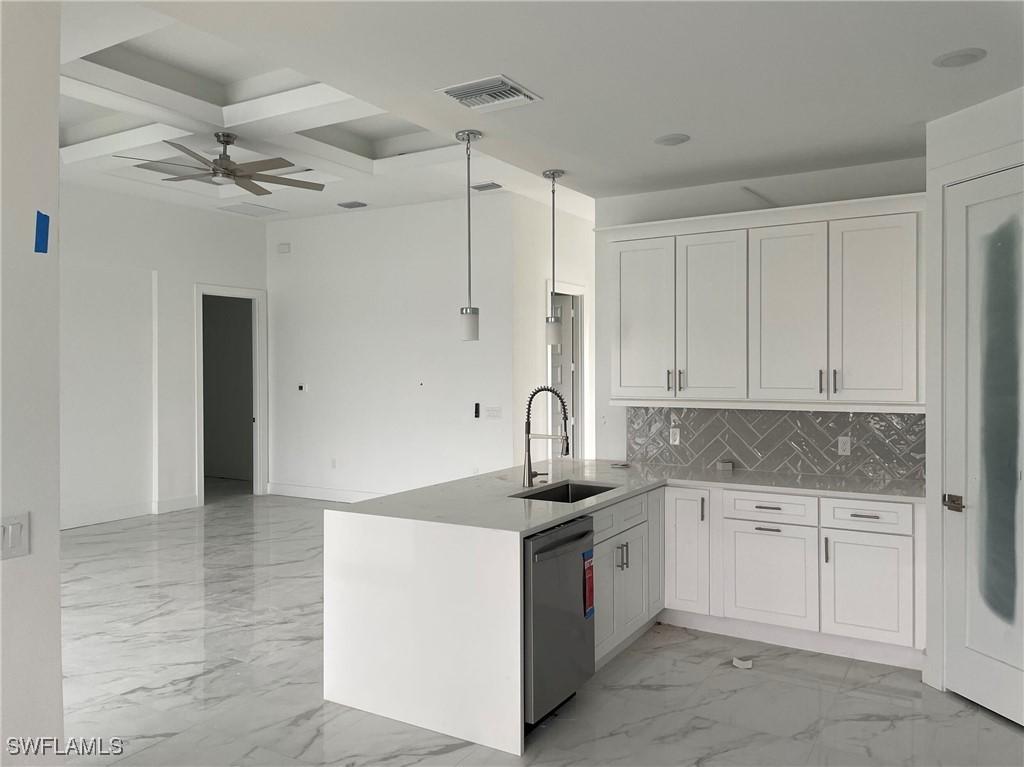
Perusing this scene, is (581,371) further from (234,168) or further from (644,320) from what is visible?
(234,168)

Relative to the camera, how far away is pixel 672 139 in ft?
13.0

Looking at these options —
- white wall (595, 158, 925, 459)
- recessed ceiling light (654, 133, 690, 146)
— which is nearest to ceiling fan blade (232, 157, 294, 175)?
white wall (595, 158, 925, 459)

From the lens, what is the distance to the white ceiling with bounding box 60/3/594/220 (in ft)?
14.2

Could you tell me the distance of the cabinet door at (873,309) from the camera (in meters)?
3.92

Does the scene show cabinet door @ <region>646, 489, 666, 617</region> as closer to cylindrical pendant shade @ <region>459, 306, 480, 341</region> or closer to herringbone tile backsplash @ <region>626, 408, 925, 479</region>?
herringbone tile backsplash @ <region>626, 408, 925, 479</region>

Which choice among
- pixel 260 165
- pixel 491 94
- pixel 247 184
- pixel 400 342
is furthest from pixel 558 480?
pixel 400 342

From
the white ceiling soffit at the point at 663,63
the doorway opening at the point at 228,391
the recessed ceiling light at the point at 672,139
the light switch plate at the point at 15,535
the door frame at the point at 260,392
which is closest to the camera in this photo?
the light switch plate at the point at 15,535

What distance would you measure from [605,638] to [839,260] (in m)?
2.38

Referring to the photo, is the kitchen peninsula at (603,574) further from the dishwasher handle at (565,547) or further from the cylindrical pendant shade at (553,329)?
the cylindrical pendant shade at (553,329)

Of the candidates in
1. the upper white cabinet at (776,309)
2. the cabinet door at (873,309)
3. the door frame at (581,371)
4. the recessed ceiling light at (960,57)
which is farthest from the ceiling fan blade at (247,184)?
the recessed ceiling light at (960,57)

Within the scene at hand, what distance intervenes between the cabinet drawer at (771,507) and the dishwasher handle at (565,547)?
3.74 feet

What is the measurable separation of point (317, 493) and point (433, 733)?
5668mm

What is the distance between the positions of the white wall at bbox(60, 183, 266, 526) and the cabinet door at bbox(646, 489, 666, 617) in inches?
211

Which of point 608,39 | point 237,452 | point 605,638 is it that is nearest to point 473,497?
point 605,638
